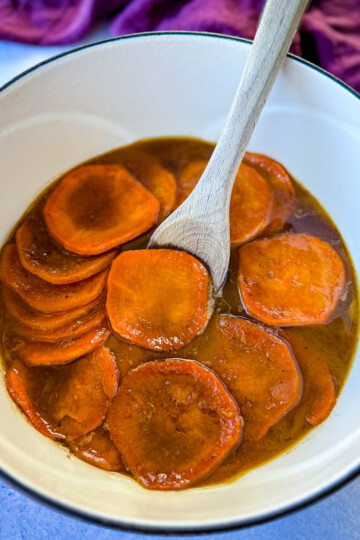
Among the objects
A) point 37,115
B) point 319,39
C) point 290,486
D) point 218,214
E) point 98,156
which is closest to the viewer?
point 290,486

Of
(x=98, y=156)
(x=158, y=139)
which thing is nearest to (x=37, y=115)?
(x=98, y=156)

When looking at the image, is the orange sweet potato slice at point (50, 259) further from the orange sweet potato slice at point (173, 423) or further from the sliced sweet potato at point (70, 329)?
the orange sweet potato slice at point (173, 423)

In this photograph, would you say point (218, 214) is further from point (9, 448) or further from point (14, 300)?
point (9, 448)

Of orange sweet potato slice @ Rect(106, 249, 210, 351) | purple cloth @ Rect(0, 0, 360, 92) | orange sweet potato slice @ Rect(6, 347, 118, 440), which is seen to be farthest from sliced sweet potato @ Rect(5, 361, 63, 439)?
purple cloth @ Rect(0, 0, 360, 92)

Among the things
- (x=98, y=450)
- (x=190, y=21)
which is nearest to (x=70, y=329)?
(x=98, y=450)

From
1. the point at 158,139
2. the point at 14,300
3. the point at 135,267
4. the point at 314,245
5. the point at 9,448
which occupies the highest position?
the point at 158,139

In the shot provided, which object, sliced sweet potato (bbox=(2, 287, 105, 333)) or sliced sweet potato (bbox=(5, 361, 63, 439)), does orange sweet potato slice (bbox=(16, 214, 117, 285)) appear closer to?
sliced sweet potato (bbox=(2, 287, 105, 333))
